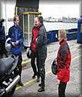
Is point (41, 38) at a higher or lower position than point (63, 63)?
higher

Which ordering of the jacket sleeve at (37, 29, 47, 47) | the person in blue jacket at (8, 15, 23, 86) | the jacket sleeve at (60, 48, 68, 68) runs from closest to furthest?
the jacket sleeve at (60, 48, 68, 68) < the jacket sleeve at (37, 29, 47, 47) < the person in blue jacket at (8, 15, 23, 86)

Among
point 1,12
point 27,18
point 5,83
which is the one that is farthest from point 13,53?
point 27,18

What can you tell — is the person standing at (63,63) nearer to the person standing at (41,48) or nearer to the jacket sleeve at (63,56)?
the jacket sleeve at (63,56)

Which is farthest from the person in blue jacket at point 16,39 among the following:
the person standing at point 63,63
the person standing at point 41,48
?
the person standing at point 63,63

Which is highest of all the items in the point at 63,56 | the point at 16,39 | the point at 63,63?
the point at 16,39

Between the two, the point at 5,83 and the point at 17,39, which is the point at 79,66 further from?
the point at 5,83

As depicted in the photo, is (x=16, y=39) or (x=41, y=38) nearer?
(x=41, y=38)

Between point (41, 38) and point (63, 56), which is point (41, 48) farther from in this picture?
point (63, 56)

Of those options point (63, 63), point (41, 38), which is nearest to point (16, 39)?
point (41, 38)

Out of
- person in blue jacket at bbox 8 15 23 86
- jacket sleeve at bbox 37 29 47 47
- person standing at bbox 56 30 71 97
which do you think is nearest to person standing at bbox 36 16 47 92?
jacket sleeve at bbox 37 29 47 47

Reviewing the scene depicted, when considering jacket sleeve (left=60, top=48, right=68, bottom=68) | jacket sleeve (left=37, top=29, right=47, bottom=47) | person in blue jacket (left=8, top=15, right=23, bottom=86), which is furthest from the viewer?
person in blue jacket (left=8, top=15, right=23, bottom=86)

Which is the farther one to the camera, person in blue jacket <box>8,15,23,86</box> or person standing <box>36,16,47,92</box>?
person in blue jacket <box>8,15,23,86</box>

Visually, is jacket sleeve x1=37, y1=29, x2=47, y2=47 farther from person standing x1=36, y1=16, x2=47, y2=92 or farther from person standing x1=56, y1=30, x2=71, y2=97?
person standing x1=56, y1=30, x2=71, y2=97

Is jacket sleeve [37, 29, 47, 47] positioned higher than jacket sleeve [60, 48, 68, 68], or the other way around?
jacket sleeve [37, 29, 47, 47]
